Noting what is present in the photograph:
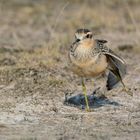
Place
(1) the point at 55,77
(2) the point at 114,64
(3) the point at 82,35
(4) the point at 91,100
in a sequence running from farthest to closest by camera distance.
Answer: (1) the point at 55,77 → (4) the point at 91,100 → (2) the point at 114,64 → (3) the point at 82,35

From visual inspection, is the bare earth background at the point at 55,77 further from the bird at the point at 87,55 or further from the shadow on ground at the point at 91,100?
the bird at the point at 87,55

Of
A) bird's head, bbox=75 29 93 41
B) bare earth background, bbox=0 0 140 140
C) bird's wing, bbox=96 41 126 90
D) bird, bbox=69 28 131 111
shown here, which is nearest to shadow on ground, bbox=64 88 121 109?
bare earth background, bbox=0 0 140 140

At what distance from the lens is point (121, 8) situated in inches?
568

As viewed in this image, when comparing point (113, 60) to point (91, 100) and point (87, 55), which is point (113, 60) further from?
point (91, 100)

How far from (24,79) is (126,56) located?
7.41ft

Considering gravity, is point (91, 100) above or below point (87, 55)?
below

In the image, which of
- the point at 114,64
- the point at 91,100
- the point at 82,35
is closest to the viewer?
the point at 82,35

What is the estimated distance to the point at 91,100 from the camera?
26.8 ft

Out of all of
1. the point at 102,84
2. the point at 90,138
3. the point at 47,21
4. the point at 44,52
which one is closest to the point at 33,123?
the point at 90,138

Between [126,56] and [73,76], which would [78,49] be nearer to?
[73,76]

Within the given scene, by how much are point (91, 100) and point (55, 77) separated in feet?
2.83

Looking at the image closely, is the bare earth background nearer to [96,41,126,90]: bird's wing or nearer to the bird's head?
[96,41,126,90]: bird's wing

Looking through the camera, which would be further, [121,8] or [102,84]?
[121,8]

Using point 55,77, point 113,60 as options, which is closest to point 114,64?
point 113,60
